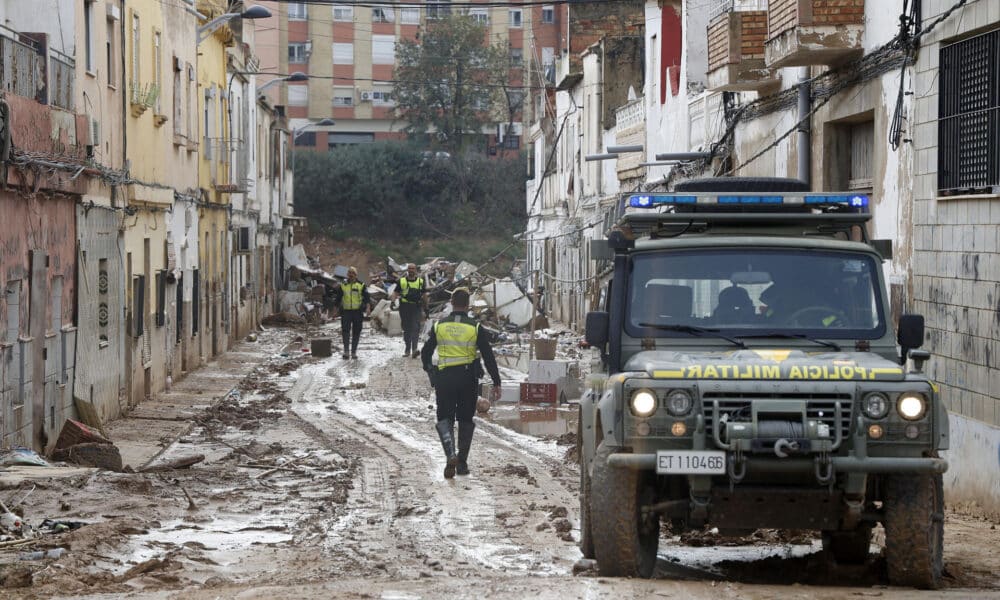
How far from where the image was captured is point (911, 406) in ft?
24.9

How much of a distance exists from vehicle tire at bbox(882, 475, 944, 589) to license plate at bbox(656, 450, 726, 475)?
1.04 metres

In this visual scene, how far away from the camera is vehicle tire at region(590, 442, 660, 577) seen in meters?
7.92

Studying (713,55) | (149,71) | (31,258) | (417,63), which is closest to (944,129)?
(713,55)

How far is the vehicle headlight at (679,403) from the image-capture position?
7637 millimetres

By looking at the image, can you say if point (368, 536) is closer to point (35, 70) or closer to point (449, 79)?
point (35, 70)

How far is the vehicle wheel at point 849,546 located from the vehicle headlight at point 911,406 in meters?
1.29

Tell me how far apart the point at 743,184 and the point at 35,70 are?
8549 mm

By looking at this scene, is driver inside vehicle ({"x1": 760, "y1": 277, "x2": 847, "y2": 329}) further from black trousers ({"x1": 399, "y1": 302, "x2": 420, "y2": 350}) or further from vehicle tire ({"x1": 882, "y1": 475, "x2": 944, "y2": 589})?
black trousers ({"x1": 399, "y1": 302, "x2": 420, "y2": 350})

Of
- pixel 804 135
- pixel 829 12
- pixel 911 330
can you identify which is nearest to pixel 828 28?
pixel 829 12

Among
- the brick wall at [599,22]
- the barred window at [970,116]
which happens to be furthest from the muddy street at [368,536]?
the brick wall at [599,22]

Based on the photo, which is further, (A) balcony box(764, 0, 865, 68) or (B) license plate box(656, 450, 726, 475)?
(A) balcony box(764, 0, 865, 68)

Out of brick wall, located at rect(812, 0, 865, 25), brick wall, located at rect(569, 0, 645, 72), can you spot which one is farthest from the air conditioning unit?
brick wall, located at rect(569, 0, 645, 72)

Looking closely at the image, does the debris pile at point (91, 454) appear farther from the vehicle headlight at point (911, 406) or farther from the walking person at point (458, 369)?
the vehicle headlight at point (911, 406)

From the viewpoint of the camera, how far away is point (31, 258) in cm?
1517
